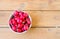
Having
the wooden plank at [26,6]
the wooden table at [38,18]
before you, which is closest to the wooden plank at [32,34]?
the wooden table at [38,18]

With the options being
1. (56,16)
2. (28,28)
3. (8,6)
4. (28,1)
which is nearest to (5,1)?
(8,6)

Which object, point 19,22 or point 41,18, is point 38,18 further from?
point 19,22

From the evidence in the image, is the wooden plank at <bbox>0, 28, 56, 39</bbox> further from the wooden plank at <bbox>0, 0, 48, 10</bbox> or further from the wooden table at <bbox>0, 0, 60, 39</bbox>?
the wooden plank at <bbox>0, 0, 48, 10</bbox>

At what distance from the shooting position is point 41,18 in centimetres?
97

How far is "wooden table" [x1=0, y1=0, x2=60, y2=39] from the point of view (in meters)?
0.94

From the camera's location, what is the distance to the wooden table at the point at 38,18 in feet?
3.08

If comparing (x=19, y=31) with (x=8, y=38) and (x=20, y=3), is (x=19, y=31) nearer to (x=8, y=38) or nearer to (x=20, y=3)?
(x=8, y=38)

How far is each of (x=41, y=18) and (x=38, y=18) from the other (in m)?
0.02

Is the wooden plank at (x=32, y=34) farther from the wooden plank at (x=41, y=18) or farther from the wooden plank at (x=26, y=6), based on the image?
the wooden plank at (x=26, y=6)

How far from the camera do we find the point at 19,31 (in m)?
0.89

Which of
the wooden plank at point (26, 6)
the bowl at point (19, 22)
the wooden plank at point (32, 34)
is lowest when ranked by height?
the wooden plank at point (32, 34)

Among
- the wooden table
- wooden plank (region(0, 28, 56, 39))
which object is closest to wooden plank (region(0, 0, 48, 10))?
the wooden table

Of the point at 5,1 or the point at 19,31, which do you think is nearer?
the point at 19,31

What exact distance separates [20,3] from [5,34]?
0.77 feet
